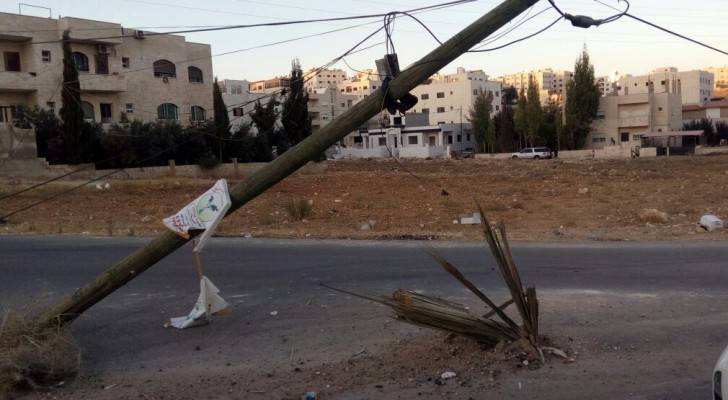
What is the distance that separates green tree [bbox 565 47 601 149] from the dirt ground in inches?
1923

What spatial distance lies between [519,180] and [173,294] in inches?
1021

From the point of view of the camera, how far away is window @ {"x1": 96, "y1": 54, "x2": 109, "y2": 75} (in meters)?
51.0

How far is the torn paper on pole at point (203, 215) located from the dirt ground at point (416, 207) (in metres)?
9.27

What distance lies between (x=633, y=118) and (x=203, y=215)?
280 feet

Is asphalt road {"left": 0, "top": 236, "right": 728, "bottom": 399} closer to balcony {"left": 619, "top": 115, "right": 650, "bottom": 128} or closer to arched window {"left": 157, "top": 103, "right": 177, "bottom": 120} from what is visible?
arched window {"left": 157, "top": 103, "right": 177, "bottom": 120}

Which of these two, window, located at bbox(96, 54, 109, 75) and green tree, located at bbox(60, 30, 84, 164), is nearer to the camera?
green tree, located at bbox(60, 30, 84, 164)

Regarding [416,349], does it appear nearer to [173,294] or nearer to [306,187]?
[173,294]

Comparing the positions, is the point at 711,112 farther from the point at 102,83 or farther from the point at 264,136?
the point at 102,83

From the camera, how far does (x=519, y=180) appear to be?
107ft

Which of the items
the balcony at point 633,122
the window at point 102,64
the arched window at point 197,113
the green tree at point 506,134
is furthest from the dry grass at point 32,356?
the balcony at point 633,122

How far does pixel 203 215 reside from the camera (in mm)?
6234

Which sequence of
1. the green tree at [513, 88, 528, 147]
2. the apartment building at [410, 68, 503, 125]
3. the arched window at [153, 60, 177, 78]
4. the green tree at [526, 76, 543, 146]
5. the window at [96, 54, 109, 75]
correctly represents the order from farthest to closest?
A: 1. the apartment building at [410, 68, 503, 125]
2. the green tree at [513, 88, 528, 147]
3. the green tree at [526, 76, 543, 146]
4. the arched window at [153, 60, 177, 78]
5. the window at [96, 54, 109, 75]

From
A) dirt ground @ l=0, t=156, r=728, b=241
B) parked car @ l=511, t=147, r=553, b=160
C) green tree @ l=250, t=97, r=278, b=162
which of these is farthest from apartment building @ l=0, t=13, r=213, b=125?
parked car @ l=511, t=147, r=553, b=160

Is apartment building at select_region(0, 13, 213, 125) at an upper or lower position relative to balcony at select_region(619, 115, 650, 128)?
upper
